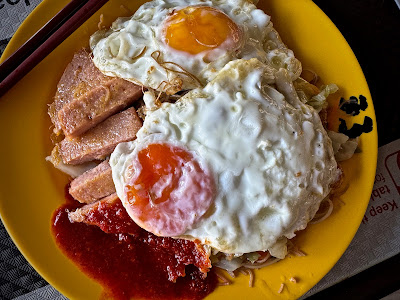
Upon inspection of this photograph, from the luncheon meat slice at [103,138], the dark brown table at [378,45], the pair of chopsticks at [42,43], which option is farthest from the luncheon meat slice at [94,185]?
the dark brown table at [378,45]

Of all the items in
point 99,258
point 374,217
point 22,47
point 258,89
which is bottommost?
point 374,217

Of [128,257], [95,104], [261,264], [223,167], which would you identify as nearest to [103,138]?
[95,104]

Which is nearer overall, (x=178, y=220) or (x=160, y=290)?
(x=178, y=220)

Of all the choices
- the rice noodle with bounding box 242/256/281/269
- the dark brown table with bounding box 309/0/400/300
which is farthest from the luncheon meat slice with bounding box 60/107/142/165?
the dark brown table with bounding box 309/0/400/300

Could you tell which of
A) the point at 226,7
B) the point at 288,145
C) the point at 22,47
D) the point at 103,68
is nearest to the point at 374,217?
the point at 288,145

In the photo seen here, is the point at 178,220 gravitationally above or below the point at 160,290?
above

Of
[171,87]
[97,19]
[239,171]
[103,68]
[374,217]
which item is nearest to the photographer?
[239,171]

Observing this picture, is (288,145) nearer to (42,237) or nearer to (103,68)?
(103,68)
